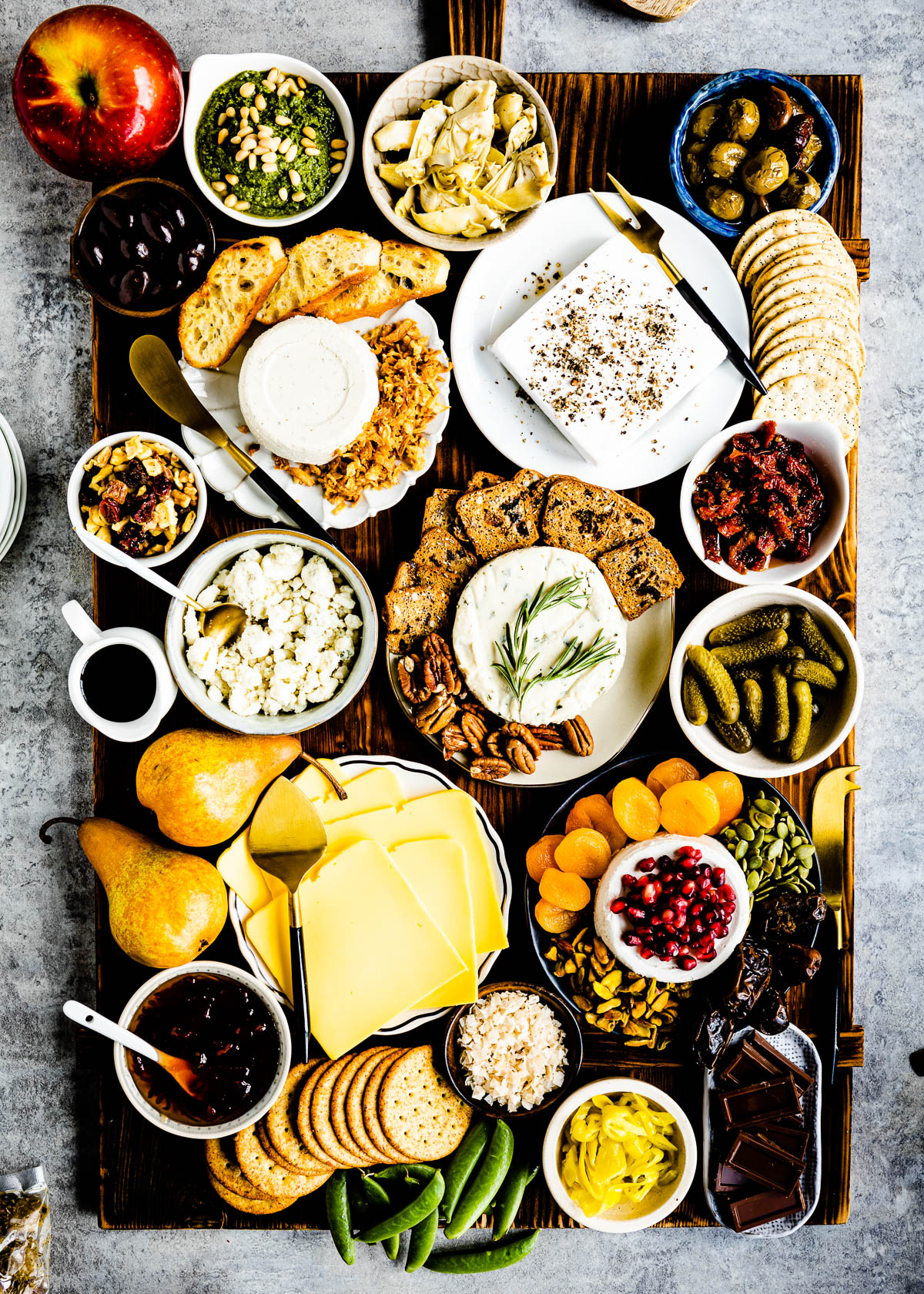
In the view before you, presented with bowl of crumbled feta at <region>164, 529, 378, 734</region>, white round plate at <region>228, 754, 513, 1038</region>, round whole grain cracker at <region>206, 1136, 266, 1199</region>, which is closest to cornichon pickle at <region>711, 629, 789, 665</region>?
white round plate at <region>228, 754, 513, 1038</region>

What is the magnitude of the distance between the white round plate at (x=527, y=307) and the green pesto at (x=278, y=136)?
14.9 inches

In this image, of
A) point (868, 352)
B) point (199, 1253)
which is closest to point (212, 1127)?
point (199, 1253)

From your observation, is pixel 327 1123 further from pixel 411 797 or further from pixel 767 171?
pixel 767 171

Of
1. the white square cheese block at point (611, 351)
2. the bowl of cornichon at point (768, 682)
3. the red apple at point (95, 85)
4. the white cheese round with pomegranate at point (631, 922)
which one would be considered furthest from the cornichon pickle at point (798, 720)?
the red apple at point (95, 85)

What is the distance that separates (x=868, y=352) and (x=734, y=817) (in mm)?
1086

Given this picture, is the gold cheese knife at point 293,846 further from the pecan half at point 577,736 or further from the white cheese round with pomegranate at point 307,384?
the white cheese round with pomegranate at point 307,384

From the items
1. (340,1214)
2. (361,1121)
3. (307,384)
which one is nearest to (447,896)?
(361,1121)

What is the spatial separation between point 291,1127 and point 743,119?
2180mm

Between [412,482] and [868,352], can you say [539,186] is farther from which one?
[868,352]

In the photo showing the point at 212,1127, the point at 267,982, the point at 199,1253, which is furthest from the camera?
the point at 199,1253

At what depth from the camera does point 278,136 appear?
1.73 meters

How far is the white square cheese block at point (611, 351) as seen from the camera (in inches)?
70.1

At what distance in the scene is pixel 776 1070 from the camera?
1800 millimetres

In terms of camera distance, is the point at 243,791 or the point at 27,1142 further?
the point at 27,1142
